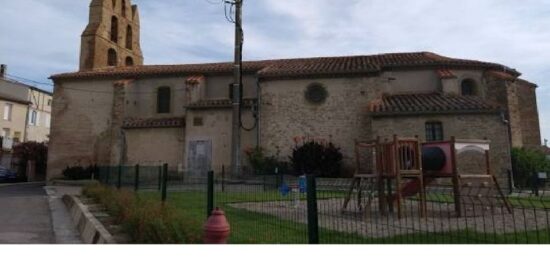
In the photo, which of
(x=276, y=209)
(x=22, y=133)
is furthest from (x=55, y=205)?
(x=22, y=133)

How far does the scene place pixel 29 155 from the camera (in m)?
31.9

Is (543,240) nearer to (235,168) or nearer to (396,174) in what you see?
(396,174)

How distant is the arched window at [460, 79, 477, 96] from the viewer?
22.9 meters

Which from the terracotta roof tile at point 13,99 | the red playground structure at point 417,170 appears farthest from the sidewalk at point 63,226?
the terracotta roof tile at point 13,99

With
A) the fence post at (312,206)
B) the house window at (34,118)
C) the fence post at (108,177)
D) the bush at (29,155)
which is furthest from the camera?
the house window at (34,118)

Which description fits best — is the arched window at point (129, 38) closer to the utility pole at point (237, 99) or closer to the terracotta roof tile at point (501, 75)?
the utility pole at point (237, 99)

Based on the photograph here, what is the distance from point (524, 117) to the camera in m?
24.9

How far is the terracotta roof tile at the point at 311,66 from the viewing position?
874 inches

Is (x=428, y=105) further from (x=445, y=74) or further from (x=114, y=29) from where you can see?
(x=114, y=29)

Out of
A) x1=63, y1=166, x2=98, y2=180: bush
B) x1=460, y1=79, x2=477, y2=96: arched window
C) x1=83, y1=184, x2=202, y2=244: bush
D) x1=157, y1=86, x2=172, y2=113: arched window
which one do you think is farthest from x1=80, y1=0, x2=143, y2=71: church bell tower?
x1=83, y1=184, x2=202, y2=244: bush

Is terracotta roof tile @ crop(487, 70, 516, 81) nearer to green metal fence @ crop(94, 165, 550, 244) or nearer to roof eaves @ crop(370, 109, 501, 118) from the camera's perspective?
roof eaves @ crop(370, 109, 501, 118)

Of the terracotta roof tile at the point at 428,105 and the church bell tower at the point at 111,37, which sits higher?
the church bell tower at the point at 111,37

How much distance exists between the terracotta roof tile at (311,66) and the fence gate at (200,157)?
4663mm

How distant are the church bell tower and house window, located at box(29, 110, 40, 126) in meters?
16.4
